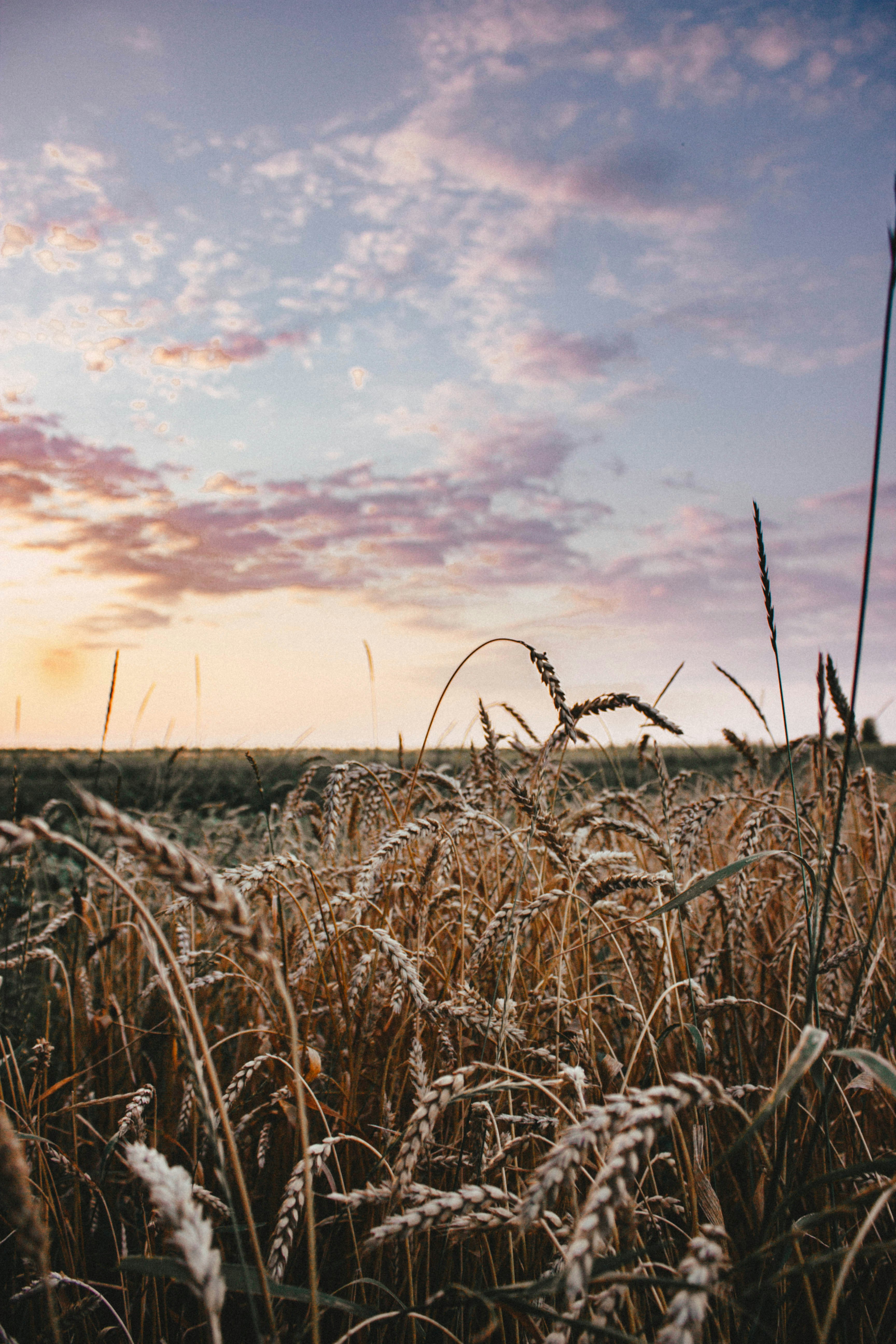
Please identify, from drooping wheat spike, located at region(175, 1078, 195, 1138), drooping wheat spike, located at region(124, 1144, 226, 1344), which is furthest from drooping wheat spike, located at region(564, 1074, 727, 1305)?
drooping wheat spike, located at region(175, 1078, 195, 1138)

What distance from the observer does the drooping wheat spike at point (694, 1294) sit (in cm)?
64

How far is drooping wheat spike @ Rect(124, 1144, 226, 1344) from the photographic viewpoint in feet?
2.12

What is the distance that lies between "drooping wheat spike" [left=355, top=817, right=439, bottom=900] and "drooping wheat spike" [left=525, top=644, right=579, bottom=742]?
431 millimetres

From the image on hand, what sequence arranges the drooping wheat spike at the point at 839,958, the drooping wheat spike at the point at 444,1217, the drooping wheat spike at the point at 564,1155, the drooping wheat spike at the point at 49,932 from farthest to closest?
the drooping wheat spike at the point at 49,932, the drooping wheat spike at the point at 839,958, the drooping wheat spike at the point at 444,1217, the drooping wheat spike at the point at 564,1155

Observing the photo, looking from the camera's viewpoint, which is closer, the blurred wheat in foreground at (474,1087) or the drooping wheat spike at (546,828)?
the blurred wheat in foreground at (474,1087)

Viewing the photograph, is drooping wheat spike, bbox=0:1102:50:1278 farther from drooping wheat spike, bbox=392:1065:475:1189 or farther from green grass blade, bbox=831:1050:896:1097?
green grass blade, bbox=831:1050:896:1097

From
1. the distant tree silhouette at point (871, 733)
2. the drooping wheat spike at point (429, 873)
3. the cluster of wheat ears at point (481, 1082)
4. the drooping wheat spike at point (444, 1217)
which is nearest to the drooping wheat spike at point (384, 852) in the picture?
the cluster of wheat ears at point (481, 1082)

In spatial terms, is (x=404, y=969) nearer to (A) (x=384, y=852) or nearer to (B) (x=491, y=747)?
(A) (x=384, y=852)

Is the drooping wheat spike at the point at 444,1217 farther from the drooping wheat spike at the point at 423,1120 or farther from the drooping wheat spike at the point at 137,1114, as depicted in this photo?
the drooping wheat spike at the point at 137,1114

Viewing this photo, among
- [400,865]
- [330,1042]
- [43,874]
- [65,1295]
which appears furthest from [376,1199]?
[43,874]

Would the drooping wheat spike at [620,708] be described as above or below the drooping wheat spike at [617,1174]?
above

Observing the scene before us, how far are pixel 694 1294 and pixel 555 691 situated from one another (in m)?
0.98

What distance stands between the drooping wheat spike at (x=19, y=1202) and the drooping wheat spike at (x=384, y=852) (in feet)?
3.27

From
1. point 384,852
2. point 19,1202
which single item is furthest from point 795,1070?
point 384,852
